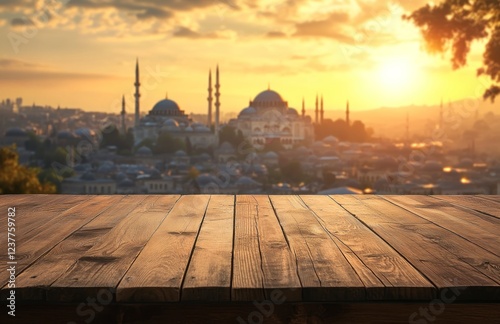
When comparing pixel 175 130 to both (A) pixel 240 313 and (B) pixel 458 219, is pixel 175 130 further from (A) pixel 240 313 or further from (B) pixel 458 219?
(A) pixel 240 313

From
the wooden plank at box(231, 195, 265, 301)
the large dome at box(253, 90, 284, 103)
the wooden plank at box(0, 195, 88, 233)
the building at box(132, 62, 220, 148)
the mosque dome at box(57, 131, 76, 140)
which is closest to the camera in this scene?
the wooden plank at box(231, 195, 265, 301)

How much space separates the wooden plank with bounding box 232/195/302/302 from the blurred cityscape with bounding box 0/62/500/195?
21722 mm

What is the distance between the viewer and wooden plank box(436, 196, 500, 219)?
2170mm

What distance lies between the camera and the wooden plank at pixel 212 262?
116 centimetres

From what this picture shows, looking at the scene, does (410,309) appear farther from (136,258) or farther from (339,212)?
(339,212)

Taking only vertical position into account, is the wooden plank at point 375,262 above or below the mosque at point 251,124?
below

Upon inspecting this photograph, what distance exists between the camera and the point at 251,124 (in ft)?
191

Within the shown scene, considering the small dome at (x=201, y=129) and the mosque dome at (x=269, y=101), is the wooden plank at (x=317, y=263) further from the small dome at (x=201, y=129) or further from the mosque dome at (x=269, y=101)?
the mosque dome at (x=269, y=101)

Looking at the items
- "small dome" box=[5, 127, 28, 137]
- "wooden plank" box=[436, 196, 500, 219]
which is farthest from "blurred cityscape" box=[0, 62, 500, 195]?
"wooden plank" box=[436, 196, 500, 219]

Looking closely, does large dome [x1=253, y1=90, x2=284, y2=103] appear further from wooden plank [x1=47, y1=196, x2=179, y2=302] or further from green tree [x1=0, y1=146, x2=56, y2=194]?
wooden plank [x1=47, y1=196, x2=179, y2=302]

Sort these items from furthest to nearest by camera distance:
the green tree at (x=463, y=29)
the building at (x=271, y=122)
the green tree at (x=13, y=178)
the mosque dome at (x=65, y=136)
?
the building at (x=271, y=122)
the mosque dome at (x=65, y=136)
the green tree at (x=13, y=178)
the green tree at (x=463, y=29)

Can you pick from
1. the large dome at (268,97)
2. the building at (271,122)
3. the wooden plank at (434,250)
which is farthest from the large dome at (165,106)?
the wooden plank at (434,250)

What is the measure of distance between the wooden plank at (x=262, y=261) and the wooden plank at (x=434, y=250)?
0.80 ft

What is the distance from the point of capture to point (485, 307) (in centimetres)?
118
